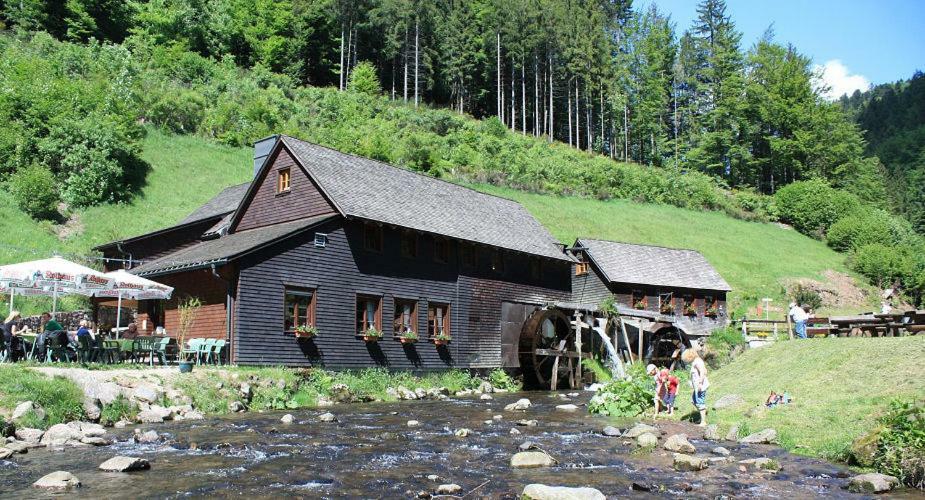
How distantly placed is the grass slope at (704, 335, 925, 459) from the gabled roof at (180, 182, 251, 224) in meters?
22.1

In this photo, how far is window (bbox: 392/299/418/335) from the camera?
1027 inches

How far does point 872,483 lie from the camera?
30.5 feet

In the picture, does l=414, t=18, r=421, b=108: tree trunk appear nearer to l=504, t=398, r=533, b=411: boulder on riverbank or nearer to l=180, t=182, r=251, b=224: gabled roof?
l=180, t=182, r=251, b=224: gabled roof

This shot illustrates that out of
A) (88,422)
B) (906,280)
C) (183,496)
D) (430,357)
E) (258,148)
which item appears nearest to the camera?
(183,496)

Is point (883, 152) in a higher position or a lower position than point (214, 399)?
higher

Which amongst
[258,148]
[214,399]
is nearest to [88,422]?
[214,399]

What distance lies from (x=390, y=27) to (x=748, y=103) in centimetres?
4103

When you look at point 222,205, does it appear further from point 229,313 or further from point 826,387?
point 826,387

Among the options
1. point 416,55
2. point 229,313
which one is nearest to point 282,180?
point 229,313

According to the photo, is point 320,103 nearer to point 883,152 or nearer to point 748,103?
point 748,103

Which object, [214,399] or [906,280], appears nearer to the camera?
[214,399]

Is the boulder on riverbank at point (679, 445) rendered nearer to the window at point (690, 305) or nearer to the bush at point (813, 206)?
the window at point (690, 305)

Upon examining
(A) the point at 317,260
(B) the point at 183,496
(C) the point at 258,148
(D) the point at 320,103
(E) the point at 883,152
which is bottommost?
(B) the point at 183,496

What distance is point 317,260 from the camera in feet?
76.7
